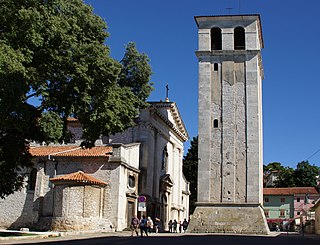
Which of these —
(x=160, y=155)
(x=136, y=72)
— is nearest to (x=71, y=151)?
(x=136, y=72)

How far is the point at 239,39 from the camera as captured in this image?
40.4m

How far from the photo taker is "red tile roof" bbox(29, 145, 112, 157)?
36312 mm

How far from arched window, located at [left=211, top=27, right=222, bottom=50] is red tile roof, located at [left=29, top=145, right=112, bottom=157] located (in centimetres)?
1202

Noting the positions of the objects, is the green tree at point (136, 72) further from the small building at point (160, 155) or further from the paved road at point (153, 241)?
the paved road at point (153, 241)

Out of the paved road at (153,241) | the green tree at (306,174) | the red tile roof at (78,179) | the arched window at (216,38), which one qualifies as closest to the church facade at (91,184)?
the red tile roof at (78,179)

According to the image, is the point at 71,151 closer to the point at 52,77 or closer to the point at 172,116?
the point at 172,116

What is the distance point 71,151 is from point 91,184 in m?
4.34

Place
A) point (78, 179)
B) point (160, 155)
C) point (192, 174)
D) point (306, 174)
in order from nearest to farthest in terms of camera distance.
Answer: point (78, 179), point (160, 155), point (192, 174), point (306, 174)

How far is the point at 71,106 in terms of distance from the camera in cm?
2162

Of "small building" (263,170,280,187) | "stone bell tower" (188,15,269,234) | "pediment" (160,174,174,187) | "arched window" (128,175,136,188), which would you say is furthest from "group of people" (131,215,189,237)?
"small building" (263,170,280,187)

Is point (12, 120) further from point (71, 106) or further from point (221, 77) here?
point (221, 77)

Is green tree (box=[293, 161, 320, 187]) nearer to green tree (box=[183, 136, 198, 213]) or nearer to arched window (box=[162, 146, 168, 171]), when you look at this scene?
green tree (box=[183, 136, 198, 213])

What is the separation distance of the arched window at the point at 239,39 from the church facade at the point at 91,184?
9107 millimetres

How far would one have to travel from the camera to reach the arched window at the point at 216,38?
40.3m
